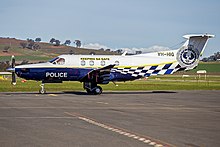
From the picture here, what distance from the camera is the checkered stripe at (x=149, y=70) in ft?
102

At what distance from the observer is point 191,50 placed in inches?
1302

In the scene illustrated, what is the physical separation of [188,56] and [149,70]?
3664mm

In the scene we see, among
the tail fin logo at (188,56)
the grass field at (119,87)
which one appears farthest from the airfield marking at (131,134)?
the grass field at (119,87)

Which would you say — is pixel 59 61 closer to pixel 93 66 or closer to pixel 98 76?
pixel 93 66

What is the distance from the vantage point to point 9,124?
12773mm

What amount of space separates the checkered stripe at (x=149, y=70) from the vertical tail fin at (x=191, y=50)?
2.16 feet

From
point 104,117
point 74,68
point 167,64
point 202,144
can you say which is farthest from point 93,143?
point 167,64

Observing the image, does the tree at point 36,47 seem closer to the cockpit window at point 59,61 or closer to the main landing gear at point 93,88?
the main landing gear at point 93,88

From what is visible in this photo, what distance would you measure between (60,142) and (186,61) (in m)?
24.3

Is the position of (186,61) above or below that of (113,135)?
above

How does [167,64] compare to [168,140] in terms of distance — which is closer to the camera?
[168,140]

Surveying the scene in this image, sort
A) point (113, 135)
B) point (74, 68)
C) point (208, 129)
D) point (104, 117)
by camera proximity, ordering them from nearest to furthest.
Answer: point (113, 135) < point (208, 129) < point (104, 117) < point (74, 68)

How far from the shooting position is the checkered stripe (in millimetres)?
31047

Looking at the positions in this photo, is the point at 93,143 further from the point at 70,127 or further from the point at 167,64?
the point at 167,64
